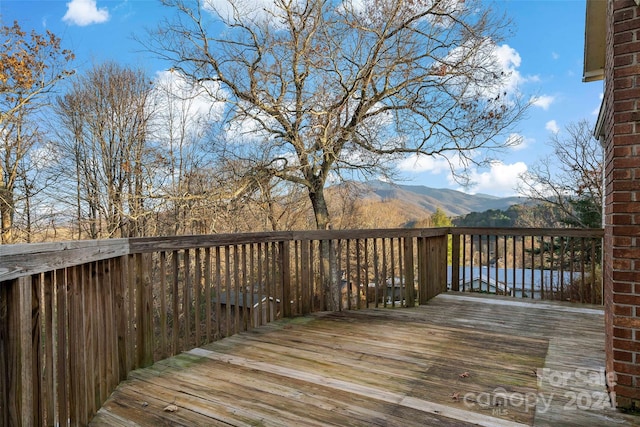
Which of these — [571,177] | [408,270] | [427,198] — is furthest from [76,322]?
[427,198]

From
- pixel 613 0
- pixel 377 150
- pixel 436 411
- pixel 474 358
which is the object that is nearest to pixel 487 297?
pixel 474 358

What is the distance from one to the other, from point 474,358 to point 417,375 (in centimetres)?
64

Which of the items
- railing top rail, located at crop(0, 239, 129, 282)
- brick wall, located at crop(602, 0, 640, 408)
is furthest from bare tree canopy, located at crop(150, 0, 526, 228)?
railing top rail, located at crop(0, 239, 129, 282)

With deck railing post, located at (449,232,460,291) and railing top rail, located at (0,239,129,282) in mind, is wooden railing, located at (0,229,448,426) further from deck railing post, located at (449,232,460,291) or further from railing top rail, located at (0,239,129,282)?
deck railing post, located at (449,232,460,291)

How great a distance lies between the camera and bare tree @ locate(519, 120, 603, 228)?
1297cm

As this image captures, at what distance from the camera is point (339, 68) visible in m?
7.85

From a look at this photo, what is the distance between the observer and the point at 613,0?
2125mm

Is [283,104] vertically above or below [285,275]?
above

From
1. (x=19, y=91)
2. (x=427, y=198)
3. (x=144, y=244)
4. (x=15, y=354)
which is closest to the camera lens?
(x=15, y=354)

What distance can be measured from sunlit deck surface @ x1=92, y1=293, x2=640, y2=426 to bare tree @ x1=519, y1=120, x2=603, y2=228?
455 inches

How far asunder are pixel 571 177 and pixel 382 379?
594 inches

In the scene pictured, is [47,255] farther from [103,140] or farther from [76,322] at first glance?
[103,140]

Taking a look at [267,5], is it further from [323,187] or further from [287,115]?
[323,187]

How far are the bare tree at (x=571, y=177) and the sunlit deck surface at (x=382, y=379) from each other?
38.0 ft
